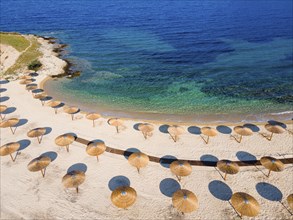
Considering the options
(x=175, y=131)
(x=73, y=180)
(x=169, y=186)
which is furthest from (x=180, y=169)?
(x=73, y=180)

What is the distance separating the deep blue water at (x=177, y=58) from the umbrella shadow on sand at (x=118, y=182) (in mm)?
16090

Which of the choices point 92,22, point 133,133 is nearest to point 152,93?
point 133,133

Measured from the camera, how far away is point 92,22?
335 ft

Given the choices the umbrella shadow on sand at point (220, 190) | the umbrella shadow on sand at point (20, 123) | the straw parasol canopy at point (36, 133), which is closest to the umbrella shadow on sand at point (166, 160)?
the umbrella shadow on sand at point (220, 190)

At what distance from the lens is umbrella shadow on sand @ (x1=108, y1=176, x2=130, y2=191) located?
24.1 meters

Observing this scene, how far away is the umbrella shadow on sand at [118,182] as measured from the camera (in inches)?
950

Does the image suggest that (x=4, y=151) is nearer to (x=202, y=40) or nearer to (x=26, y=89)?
(x=26, y=89)

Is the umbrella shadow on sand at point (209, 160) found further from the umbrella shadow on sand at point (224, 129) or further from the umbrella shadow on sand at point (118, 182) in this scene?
the umbrella shadow on sand at point (118, 182)

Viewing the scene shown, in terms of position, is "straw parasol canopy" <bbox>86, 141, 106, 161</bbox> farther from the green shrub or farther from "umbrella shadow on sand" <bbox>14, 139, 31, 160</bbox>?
the green shrub

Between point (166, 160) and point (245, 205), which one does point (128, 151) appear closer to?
point (166, 160)

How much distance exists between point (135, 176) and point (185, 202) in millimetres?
6805

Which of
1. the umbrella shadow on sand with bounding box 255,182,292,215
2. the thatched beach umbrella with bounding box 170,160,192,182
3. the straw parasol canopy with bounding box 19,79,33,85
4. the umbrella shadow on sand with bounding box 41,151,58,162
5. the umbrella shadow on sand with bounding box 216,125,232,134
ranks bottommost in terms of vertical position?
the umbrella shadow on sand with bounding box 255,182,292,215

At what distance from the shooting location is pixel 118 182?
80.6 feet

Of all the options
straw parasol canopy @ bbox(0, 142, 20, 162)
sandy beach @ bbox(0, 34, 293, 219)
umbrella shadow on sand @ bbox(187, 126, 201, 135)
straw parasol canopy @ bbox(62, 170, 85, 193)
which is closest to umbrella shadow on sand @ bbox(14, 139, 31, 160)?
sandy beach @ bbox(0, 34, 293, 219)
